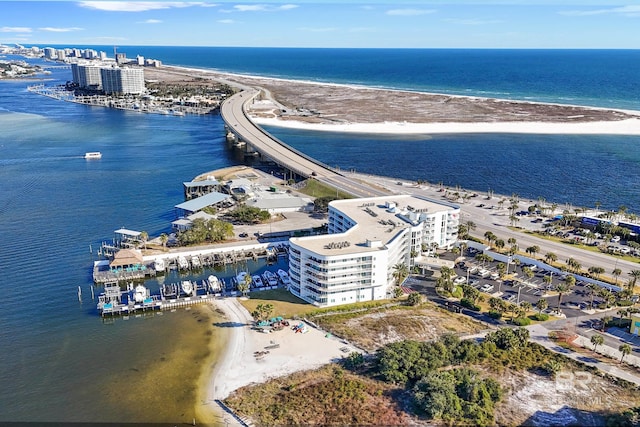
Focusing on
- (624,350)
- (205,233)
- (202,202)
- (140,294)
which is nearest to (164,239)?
(205,233)

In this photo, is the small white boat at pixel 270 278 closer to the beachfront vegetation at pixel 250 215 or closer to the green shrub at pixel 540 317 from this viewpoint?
the beachfront vegetation at pixel 250 215

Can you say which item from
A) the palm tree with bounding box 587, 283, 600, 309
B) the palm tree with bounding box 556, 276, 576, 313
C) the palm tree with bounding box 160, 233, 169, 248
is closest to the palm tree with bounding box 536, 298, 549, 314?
the palm tree with bounding box 556, 276, 576, 313

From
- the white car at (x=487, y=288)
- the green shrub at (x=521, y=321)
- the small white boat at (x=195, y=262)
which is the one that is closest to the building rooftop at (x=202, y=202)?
the small white boat at (x=195, y=262)

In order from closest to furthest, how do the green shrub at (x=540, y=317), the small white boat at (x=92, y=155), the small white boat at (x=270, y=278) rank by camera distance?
the green shrub at (x=540, y=317) < the small white boat at (x=270, y=278) < the small white boat at (x=92, y=155)

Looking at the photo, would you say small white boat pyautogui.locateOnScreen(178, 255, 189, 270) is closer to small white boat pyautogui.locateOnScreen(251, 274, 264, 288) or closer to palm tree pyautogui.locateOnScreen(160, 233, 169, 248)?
palm tree pyautogui.locateOnScreen(160, 233, 169, 248)

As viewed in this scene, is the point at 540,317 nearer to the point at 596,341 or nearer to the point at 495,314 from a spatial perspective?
the point at 495,314

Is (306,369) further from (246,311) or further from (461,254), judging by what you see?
(461,254)
